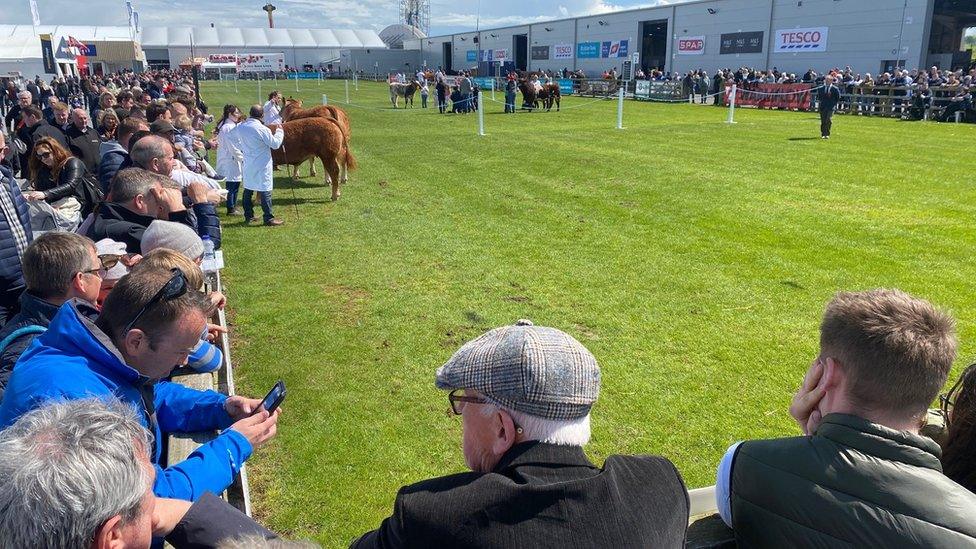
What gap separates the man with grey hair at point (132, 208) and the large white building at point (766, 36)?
38960mm

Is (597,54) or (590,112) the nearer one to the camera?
(590,112)

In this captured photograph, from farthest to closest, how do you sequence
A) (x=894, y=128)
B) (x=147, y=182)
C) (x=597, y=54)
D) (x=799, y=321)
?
(x=597, y=54) → (x=894, y=128) → (x=799, y=321) → (x=147, y=182)

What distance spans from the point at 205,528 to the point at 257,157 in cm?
902

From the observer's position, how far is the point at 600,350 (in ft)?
18.5

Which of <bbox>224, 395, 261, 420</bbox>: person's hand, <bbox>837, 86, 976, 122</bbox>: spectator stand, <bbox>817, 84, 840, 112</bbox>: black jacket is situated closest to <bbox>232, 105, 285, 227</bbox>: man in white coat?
<bbox>224, 395, 261, 420</bbox>: person's hand

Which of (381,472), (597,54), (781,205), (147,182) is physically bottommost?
(381,472)

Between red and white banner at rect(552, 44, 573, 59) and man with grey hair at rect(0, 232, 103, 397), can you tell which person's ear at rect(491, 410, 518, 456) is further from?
red and white banner at rect(552, 44, 573, 59)

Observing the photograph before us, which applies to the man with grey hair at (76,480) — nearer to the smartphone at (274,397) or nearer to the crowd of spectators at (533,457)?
the crowd of spectators at (533,457)

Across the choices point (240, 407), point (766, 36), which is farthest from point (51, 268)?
point (766, 36)

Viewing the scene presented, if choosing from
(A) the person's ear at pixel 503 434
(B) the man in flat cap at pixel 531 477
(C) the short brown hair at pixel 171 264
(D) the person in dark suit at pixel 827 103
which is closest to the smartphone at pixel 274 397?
(C) the short brown hair at pixel 171 264

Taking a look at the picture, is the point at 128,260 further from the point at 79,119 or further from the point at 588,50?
the point at 588,50

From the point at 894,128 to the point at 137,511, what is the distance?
2581 cm

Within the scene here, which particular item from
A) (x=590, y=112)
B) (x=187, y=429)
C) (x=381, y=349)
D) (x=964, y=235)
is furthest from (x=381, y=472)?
(x=590, y=112)

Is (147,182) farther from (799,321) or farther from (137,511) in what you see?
(799,321)
